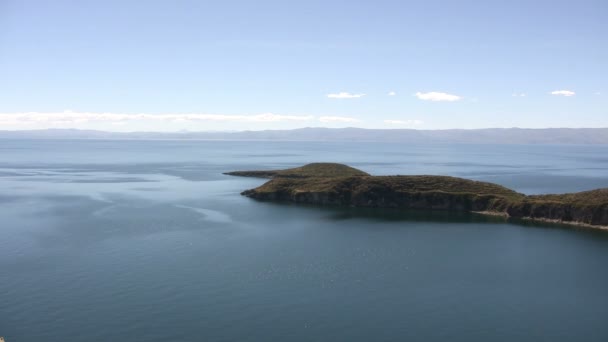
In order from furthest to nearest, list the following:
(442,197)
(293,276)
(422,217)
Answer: (442,197) < (422,217) < (293,276)

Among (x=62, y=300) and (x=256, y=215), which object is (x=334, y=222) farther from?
(x=62, y=300)

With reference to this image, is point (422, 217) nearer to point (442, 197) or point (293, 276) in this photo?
point (442, 197)

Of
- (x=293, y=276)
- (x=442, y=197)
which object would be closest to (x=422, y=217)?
(x=442, y=197)

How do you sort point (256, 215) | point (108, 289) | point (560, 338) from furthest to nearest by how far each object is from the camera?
point (256, 215)
point (108, 289)
point (560, 338)

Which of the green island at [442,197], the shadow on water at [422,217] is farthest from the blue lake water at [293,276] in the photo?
the green island at [442,197]

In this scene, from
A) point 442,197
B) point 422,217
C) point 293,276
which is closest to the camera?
point 293,276

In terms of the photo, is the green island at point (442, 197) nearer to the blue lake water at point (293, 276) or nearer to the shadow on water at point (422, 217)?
the shadow on water at point (422, 217)

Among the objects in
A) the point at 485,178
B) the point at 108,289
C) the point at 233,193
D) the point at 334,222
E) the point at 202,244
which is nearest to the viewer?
the point at 108,289

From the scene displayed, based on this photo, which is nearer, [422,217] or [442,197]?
[422,217]

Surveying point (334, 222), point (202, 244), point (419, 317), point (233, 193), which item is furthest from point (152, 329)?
point (233, 193)
